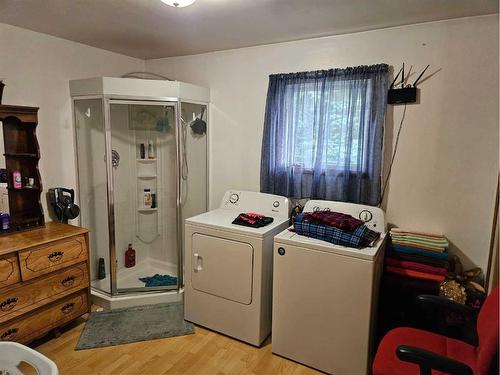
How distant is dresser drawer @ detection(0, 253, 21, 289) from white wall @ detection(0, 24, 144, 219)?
87 cm

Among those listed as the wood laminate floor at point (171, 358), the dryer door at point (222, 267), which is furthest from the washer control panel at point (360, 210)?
→ the wood laminate floor at point (171, 358)

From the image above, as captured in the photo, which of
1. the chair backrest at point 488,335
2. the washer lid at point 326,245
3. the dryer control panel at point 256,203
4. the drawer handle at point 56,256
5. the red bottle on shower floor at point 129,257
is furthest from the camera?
the red bottle on shower floor at point 129,257

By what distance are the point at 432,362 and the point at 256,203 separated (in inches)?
71.9

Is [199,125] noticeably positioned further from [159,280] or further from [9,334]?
[9,334]

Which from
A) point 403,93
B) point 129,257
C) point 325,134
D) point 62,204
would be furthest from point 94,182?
point 403,93

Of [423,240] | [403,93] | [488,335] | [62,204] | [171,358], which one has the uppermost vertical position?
[403,93]

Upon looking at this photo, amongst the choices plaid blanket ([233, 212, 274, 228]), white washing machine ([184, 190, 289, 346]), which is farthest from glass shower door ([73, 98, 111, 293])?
plaid blanket ([233, 212, 274, 228])

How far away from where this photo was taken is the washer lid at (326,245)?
196 centimetres

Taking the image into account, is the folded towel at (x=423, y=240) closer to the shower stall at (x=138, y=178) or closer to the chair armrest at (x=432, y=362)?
the chair armrest at (x=432, y=362)

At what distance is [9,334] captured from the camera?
208cm

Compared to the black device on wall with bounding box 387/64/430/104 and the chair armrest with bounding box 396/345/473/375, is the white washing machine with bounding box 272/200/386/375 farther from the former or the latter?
the black device on wall with bounding box 387/64/430/104

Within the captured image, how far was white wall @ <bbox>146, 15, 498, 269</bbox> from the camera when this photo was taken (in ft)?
7.11

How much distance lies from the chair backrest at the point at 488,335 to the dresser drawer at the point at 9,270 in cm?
254

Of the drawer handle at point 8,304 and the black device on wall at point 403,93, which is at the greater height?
the black device on wall at point 403,93
